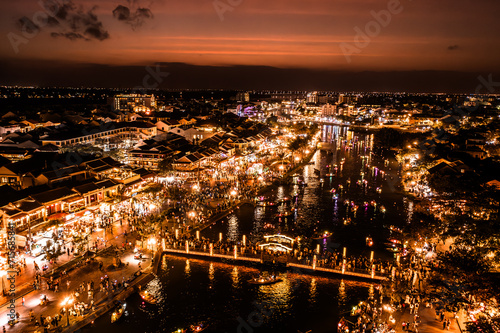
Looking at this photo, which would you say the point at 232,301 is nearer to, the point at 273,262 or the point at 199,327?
the point at 199,327

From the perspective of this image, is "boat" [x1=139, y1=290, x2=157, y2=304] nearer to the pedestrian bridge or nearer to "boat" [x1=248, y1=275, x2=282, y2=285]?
the pedestrian bridge

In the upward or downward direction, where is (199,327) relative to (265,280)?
downward

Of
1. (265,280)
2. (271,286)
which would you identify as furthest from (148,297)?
(271,286)

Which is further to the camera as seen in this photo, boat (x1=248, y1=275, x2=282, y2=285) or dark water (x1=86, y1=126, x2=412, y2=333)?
boat (x1=248, y1=275, x2=282, y2=285)

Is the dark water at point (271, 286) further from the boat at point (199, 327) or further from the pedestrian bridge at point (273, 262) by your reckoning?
the pedestrian bridge at point (273, 262)

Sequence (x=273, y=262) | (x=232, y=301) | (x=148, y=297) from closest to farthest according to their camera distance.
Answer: (x=148, y=297) → (x=232, y=301) → (x=273, y=262)

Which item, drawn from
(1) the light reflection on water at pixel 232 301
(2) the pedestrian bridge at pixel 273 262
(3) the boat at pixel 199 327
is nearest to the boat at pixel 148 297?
(1) the light reflection on water at pixel 232 301

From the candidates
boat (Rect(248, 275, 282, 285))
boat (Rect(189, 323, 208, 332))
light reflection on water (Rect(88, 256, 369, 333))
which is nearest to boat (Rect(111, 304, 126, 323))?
light reflection on water (Rect(88, 256, 369, 333))
